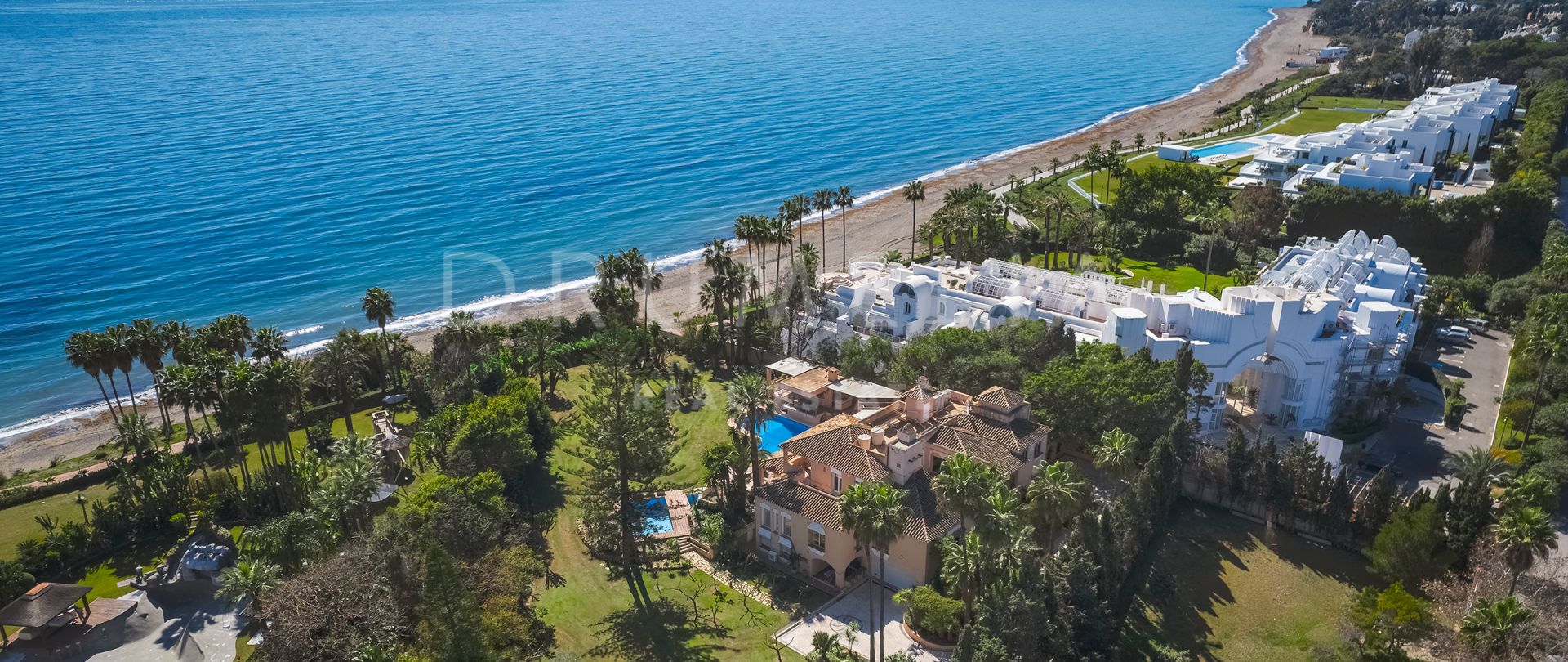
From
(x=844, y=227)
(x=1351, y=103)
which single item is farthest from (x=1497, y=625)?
(x=1351, y=103)

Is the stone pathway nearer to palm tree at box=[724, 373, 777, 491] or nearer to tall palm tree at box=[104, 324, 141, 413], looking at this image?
palm tree at box=[724, 373, 777, 491]

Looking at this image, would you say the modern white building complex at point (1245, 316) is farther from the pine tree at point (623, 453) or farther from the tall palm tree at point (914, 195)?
the tall palm tree at point (914, 195)

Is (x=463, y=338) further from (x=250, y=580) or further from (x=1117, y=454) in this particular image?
(x=1117, y=454)

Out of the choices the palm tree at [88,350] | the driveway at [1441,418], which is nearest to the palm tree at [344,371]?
the palm tree at [88,350]

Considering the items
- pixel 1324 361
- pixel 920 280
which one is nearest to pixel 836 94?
pixel 920 280

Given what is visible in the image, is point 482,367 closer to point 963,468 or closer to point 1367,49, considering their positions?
point 963,468
